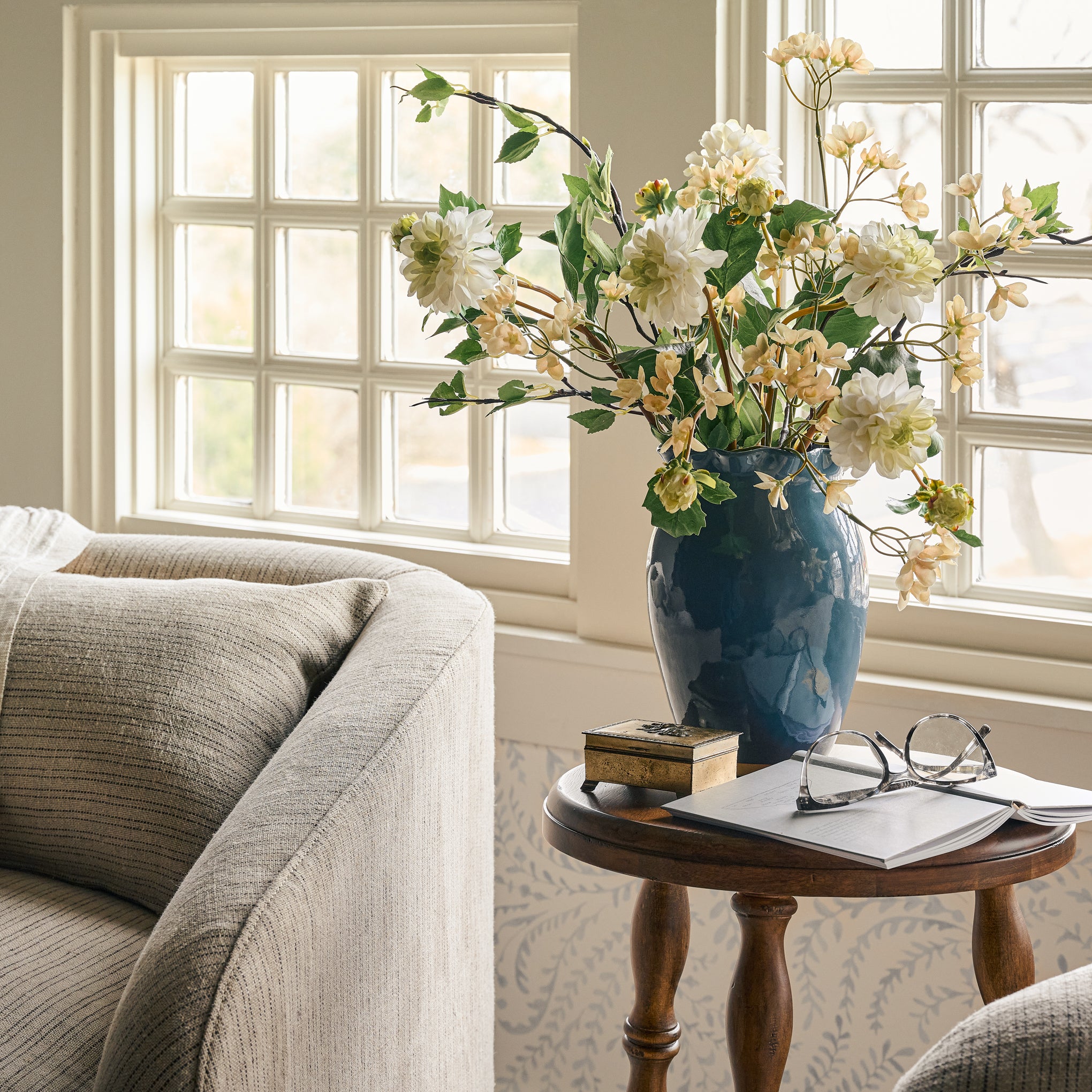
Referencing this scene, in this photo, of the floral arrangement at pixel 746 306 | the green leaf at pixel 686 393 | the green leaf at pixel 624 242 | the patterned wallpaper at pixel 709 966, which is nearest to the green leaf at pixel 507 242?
the floral arrangement at pixel 746 306

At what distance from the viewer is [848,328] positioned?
124 centimetres

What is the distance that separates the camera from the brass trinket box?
1.19 m

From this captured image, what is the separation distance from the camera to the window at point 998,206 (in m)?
1.70

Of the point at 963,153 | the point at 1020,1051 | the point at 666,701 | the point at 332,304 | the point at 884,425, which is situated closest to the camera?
the point at 1020,1051

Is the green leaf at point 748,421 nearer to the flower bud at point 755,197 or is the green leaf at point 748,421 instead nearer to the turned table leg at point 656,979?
the flower bud at point 755,197

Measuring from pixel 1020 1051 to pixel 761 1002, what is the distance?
22.2 inches

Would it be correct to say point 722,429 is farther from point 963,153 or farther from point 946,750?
point 963,153

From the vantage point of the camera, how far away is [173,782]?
4.66 feet

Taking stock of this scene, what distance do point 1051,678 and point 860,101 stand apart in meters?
0.87

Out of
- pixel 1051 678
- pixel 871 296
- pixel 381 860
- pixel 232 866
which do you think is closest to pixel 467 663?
pixel 381 860

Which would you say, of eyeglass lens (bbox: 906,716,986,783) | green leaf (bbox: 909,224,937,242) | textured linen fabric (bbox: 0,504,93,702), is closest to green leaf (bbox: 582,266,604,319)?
green leaf (bbox: 909,224,937,242)

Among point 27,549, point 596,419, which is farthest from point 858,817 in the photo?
point 27,549

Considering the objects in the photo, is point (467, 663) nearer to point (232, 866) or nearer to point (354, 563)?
point (354, 563)

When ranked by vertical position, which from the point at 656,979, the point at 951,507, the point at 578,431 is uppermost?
the point at 578,431
